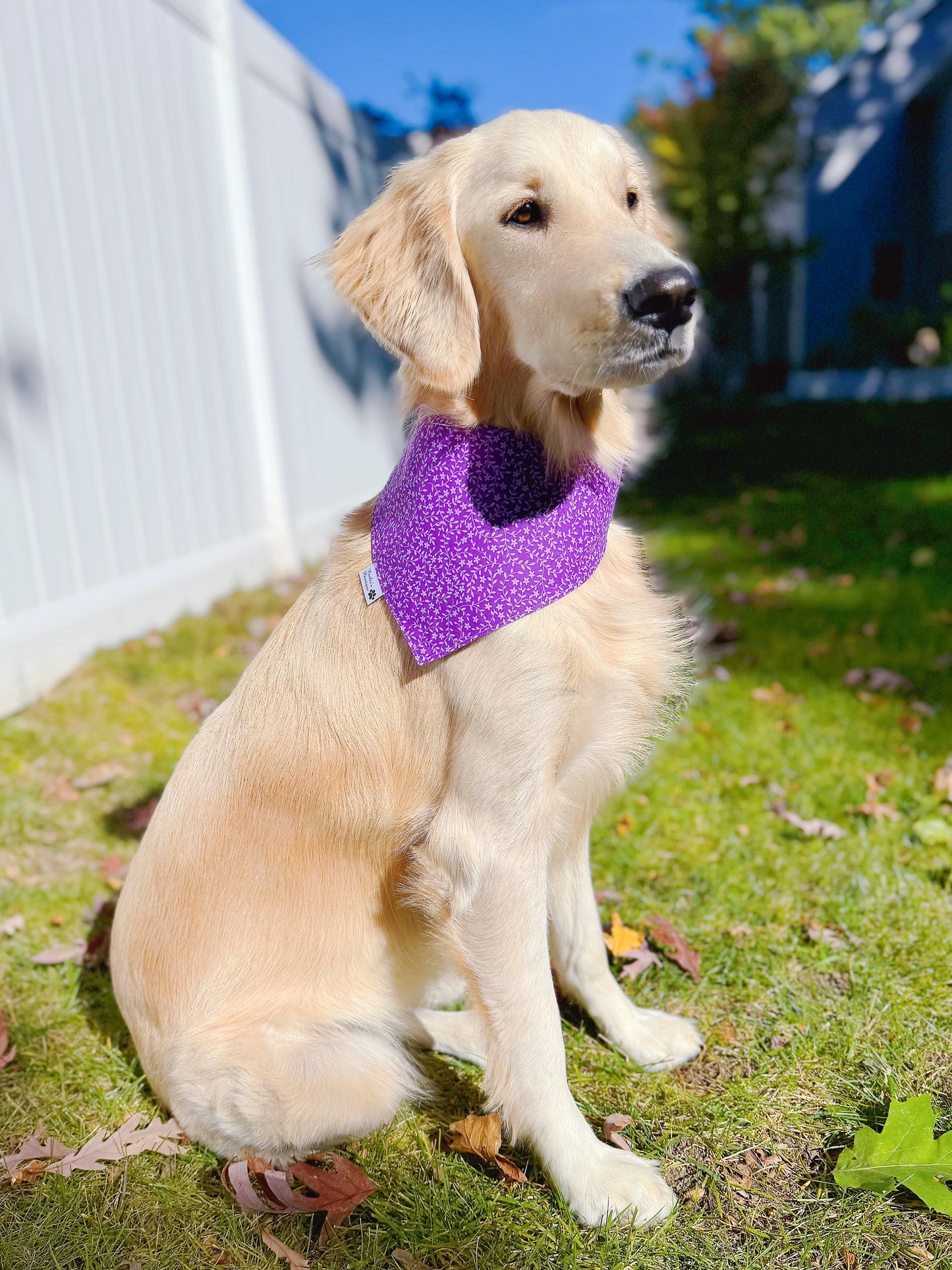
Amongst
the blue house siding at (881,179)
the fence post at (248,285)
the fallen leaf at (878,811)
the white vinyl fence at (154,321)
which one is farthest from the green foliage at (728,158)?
the fallen leaf at (878,811)

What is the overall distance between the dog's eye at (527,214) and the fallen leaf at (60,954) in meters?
2.18

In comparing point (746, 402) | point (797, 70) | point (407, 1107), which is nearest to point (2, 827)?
point (407, 1107)

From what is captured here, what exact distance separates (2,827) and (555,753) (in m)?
2.31

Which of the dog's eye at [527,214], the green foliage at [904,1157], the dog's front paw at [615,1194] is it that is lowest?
the dog's front paw at [615,1194]

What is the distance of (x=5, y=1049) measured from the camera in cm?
217

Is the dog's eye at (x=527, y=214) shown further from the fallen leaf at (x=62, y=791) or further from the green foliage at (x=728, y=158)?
the green foliage at (x=728, y=158)

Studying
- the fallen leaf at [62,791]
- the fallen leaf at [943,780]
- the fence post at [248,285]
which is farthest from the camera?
the fence post at [248,285]

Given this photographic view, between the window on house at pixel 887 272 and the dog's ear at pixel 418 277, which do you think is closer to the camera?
the dog's ear at pixel 418 277

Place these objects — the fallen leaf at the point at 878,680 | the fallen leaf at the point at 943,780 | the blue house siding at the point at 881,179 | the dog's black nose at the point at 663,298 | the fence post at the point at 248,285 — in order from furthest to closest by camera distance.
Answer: the blue house siding at the point at 881,179, the fence post at the point at 248,285, the fallen leaf at the point at 878,680, the fallen leaf at the point at 943,780, the dog's black nose at the point at 663,298

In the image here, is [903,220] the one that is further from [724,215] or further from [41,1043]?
[41,1043]

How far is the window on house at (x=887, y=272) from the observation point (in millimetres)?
17719

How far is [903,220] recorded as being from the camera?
17.4 meters

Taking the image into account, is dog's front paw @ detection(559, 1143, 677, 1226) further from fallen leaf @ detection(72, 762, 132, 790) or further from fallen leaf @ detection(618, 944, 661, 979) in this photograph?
fallen leaf @ detection(72, 762, 132, 790)

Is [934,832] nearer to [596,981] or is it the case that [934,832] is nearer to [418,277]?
[596,981]
